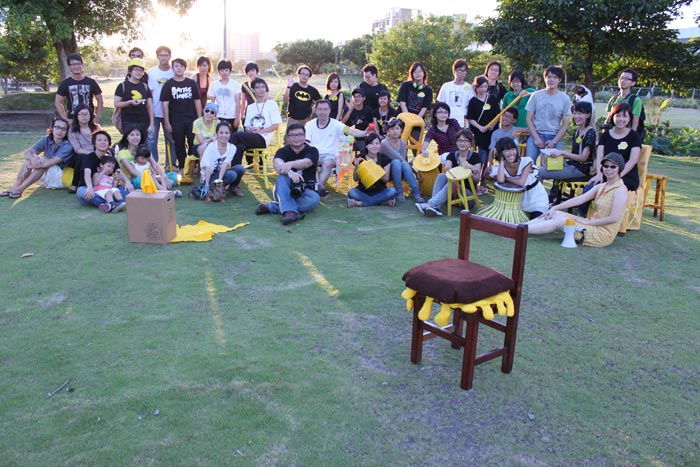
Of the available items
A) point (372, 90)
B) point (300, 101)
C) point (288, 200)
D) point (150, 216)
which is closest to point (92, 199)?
point (150, 216)

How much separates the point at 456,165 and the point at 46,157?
518 cm

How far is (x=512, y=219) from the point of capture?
6.09m

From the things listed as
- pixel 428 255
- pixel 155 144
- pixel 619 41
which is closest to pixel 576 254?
pixel 428 255

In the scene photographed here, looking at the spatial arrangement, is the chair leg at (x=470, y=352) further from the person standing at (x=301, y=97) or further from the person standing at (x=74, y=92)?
the person standing at (x=74, y=92)

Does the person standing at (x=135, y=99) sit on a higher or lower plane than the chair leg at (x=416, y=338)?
higher

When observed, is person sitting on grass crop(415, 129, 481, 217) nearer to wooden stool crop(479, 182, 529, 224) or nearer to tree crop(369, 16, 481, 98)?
wooden stool crop(479, 182, 529, 224)

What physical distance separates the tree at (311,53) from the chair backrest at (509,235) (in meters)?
47.2

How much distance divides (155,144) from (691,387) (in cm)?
745

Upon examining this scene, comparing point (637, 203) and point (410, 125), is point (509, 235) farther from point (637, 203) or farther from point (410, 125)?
point (410, 125)

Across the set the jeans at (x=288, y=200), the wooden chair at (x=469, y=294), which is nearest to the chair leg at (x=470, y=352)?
the wooden chair at (x=469, y=294)

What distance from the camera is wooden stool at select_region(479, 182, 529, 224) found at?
20.0ft

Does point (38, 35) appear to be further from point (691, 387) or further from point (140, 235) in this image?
point (691, 387)

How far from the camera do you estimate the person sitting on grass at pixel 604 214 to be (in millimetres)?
5508

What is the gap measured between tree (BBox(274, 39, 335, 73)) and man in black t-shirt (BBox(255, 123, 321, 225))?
43.6 meters
